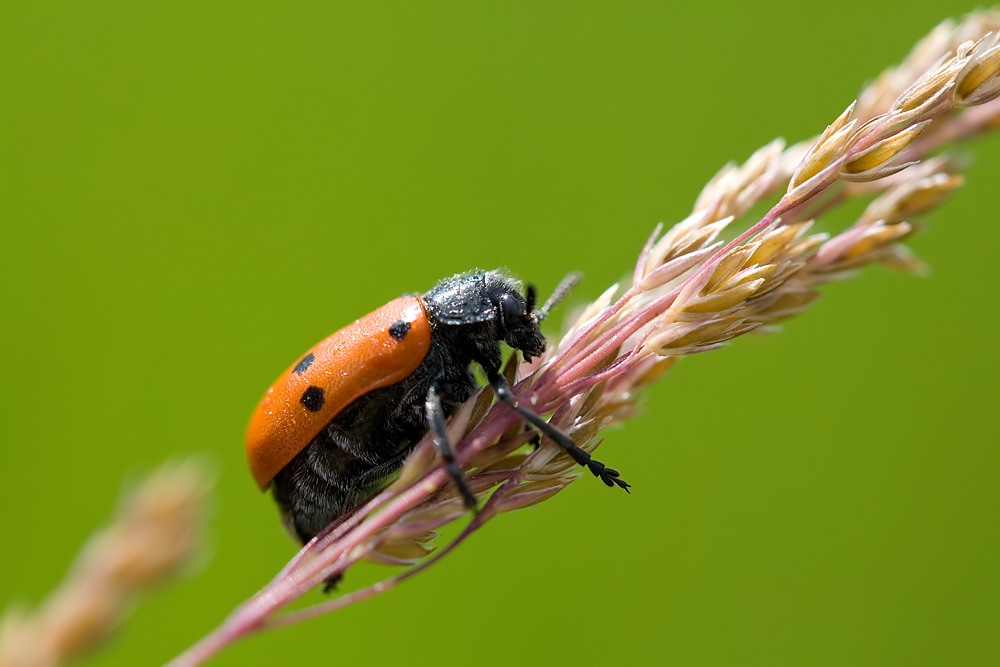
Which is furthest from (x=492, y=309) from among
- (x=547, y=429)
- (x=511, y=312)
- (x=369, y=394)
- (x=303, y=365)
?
(x=547, y=429)

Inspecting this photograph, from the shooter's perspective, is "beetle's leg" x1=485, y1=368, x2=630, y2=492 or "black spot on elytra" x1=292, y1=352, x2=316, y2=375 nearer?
"beetle's leg" x1=485, y1=368, x2=630, y2=492

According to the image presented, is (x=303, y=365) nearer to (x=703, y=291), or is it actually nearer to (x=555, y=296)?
(x=555, y=296)

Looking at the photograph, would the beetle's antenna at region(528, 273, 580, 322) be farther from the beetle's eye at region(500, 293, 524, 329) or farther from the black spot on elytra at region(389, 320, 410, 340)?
the black spot on elytra at region(389, 320, 410, 340)

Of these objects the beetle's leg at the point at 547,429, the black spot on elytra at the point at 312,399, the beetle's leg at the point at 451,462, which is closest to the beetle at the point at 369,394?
the black spot on elytra at the point at 312,399

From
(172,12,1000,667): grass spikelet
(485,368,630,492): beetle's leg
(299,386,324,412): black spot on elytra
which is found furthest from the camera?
(299,386,324,412): black spot on elytra

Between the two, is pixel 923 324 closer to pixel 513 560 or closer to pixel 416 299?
pixel 513 560

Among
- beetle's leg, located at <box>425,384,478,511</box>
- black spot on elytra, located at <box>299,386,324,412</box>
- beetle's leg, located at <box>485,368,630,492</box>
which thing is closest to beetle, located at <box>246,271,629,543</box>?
black spot on elytra, located at <box>299,386,324,412</box>

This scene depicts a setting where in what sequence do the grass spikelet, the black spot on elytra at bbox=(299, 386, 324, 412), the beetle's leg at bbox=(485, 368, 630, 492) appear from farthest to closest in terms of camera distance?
the black spot on elytra at bbox=(299, 386, 324, 412) → the beetle's leg at bbox=(485, 368, 630, 492) → the grass spikelet
